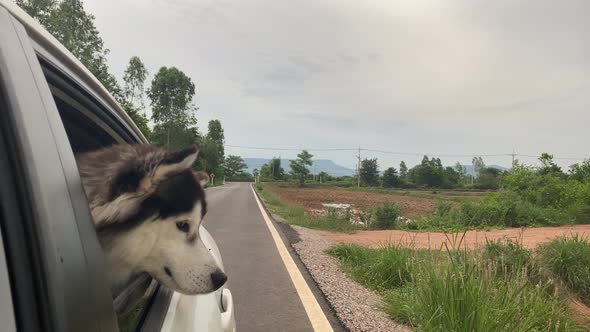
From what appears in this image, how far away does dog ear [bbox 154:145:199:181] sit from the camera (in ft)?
5.10

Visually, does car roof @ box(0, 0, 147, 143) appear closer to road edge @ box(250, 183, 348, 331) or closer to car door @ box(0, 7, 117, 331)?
car door @ box(0, 7, 117, 331)

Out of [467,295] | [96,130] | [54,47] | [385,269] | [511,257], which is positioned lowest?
[385,269]

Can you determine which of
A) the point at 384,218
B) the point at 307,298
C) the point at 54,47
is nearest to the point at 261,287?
the point at 307,298

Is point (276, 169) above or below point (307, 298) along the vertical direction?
above

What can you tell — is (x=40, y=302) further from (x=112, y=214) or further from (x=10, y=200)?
(x=112, y=214)

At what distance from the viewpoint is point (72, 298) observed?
957 mm

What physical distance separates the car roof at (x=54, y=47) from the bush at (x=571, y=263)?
24.6 feet

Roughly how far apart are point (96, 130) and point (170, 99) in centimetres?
3986

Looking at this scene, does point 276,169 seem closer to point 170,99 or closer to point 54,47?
point 170,99

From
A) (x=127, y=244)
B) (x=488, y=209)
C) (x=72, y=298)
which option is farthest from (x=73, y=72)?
(x=488, y=209)

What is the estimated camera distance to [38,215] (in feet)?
3.01

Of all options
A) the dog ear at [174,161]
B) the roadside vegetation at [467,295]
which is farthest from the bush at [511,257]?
the dog ear at [174,161]

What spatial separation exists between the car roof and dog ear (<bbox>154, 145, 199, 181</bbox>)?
0.42 meters

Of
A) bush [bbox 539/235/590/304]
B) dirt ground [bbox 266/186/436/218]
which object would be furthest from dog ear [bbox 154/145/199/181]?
dirt ground [bbox 266/186/436/218]
